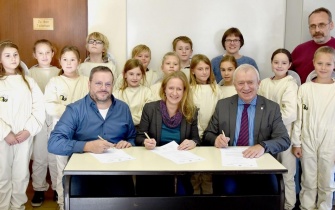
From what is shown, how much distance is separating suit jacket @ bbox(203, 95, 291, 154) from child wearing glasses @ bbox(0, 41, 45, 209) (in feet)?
4.80

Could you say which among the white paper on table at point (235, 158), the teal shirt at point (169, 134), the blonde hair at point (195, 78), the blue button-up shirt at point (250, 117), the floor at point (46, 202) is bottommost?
the floor at point (46, 202)

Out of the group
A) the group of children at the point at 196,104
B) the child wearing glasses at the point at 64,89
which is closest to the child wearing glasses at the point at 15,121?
the group of children at the point at 196,104

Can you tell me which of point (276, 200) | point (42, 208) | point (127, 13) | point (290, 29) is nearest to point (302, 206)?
point (276, 200)

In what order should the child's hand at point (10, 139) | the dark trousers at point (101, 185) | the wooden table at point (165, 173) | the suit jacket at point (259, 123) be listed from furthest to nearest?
1. the child's hand at point (10, 139)
2. the suit jacket at point (259, 123)
3. the dark trousers at point (101, 185)
4. the wooden table at point (165, 173)

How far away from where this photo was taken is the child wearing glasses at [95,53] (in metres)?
3.82

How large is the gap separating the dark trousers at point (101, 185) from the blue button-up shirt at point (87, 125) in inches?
9.4

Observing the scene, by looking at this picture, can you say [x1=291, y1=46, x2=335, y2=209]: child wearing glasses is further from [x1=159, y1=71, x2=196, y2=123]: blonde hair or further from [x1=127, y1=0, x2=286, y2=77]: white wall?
[x1=127, y1=0, x2=286, y2=77]: white wall

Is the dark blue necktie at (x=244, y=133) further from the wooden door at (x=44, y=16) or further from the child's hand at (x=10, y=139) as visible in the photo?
the wooden door at (x=44, y=16)

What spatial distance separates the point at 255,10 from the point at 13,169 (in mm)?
2992

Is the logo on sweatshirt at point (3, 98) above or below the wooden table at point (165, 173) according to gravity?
above

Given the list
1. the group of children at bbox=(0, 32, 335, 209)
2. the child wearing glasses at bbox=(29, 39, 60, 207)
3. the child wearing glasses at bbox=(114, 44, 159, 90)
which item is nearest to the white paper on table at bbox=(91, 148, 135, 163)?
the group of children at bbox=(0, 32, 335, 209)

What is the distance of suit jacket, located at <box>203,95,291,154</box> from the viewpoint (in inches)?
106

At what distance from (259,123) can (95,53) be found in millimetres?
1910

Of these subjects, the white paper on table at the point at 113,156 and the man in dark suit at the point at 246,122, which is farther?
the man in dark suit at the point at 246,122
